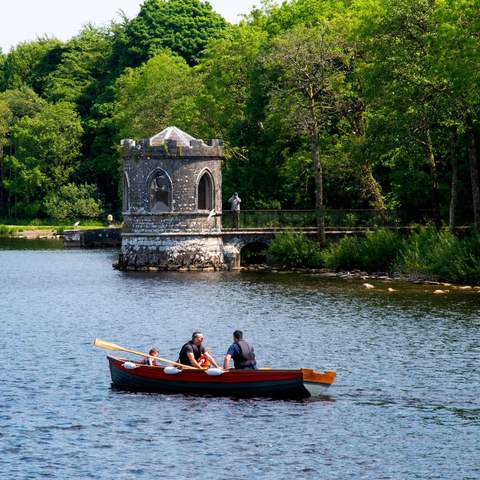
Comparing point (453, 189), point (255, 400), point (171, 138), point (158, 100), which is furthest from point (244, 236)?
point (255, 400)

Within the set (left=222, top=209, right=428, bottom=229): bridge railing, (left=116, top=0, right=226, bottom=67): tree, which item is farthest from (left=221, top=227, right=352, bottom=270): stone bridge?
(left=116, top=0, right=226, bottom=67): tree

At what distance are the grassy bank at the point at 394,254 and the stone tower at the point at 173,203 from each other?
4.16 metres

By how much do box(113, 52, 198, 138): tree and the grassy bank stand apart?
22.5m

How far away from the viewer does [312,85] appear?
65.4 meters

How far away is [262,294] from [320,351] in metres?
15.5

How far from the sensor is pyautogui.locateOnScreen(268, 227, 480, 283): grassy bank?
52.6 meters

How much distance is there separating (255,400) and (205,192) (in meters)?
35.1

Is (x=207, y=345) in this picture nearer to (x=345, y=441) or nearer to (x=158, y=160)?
(x=345, y=441)

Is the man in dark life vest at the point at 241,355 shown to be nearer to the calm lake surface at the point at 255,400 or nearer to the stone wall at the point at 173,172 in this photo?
the calm lake surface at the point at 255,400

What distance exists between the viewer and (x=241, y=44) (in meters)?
77.7

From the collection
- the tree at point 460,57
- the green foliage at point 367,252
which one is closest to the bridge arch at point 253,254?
the green foliage at point 367,252

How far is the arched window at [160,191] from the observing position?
61.6 m

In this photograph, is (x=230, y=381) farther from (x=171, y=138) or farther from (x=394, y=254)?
(x=171, y=138)

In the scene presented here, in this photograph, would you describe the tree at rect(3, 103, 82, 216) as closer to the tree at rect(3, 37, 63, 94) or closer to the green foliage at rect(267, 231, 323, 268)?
the tree at rect(3, 37, 63, 94)
